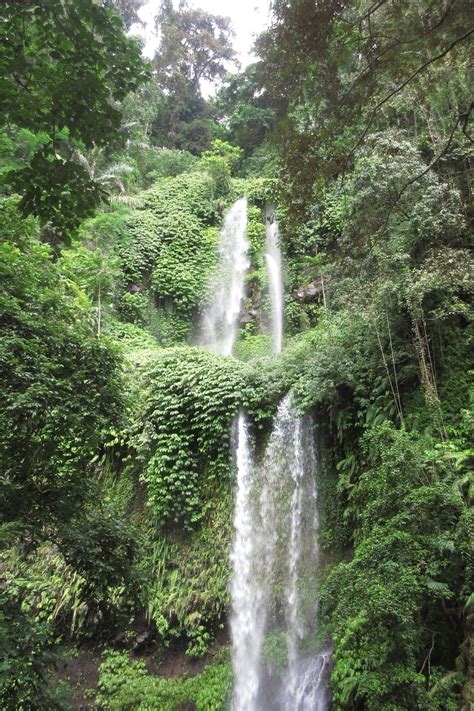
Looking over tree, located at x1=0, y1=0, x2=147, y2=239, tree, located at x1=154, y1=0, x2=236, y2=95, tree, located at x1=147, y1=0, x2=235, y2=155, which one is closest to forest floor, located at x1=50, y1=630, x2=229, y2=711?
tree, located at x1=0, y1=0, x2=147, y2=239

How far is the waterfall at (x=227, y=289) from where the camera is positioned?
48.5ft

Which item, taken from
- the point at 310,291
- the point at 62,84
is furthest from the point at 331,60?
the point at 310,291

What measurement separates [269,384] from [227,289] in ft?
24.3

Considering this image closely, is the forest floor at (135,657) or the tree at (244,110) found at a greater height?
the tree at (244,110)

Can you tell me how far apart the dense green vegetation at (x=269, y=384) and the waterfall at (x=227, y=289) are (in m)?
0.94

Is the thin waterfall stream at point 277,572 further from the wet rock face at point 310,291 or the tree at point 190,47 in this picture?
the tree at point 190,47

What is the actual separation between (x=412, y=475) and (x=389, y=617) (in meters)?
1.37

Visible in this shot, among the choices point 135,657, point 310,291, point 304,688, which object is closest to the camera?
point 304,688

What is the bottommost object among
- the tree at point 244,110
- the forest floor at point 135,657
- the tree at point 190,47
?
the forest floor at point 135,657

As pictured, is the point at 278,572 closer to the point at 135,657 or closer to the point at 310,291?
the point at 135,657

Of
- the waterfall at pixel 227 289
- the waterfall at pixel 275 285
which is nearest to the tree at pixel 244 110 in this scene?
the waterfall at pixel 227 289

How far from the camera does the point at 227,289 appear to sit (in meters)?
15.6

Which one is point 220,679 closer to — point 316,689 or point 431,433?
point 316,689

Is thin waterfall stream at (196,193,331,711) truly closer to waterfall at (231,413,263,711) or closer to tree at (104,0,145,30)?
waterfall at (231,413,263,711)
